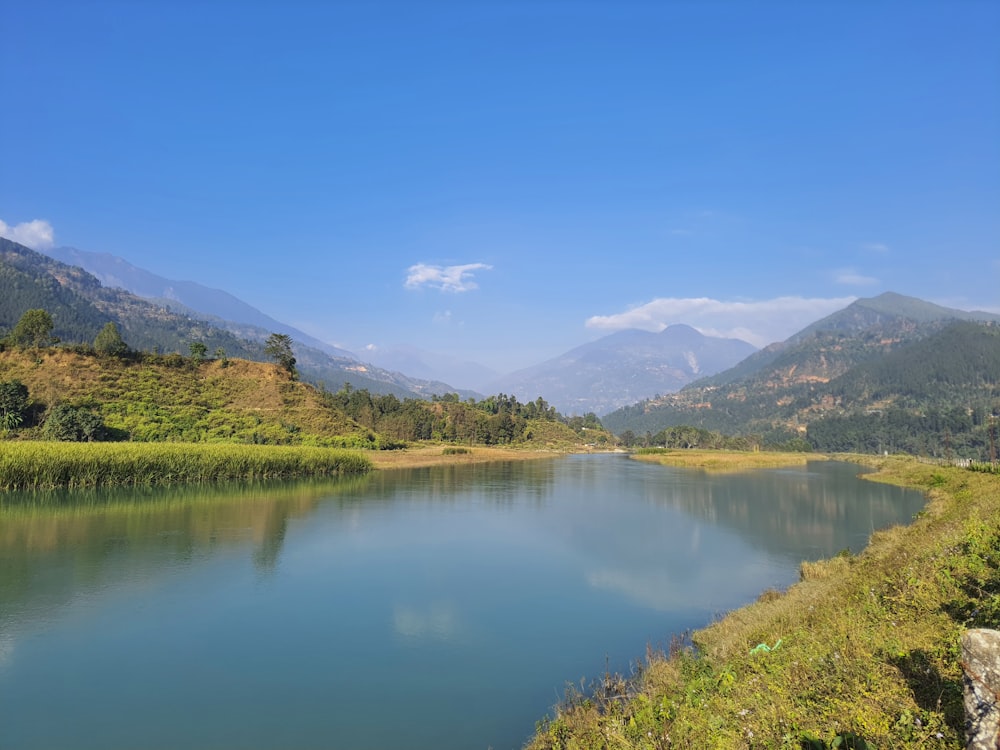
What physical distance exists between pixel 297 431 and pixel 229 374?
16943mm

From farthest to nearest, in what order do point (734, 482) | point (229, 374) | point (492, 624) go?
point (229, 374)
point (734, 482)
point (492, 624)

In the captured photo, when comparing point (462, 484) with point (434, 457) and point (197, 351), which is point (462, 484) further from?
point (197, 351)

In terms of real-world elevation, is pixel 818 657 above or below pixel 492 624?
above

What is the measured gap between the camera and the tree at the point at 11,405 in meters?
56.3

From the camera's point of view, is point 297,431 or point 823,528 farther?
point 297,431

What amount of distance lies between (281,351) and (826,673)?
3837 inches

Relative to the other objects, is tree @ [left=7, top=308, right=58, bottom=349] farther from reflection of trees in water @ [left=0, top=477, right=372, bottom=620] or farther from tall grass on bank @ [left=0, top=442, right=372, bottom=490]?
reflection of trees in water @ [left=0, top=477, right=372, bottom=620]

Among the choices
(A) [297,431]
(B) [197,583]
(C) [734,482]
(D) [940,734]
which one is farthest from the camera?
(A) [297,431]

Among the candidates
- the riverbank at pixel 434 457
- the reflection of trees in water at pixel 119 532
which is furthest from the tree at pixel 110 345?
the reflection of trees in water at pixel 119 532

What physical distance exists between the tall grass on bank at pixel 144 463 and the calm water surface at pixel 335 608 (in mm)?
3363

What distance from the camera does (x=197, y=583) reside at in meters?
19.9

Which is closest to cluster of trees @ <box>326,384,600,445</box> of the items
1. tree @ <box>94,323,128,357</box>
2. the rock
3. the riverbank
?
the riverbank

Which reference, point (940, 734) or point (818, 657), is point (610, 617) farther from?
point (940, 734)

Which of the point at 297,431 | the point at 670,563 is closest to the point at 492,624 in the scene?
the point at 670,563
